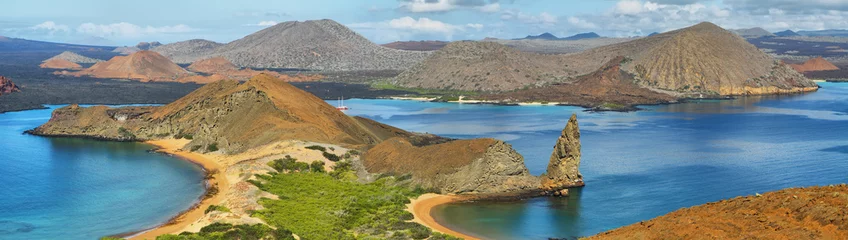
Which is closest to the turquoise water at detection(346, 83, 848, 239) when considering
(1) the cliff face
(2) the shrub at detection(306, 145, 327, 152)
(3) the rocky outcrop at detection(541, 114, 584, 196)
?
(3) the rocky outcrop at detection(541, 114, 584, 196)

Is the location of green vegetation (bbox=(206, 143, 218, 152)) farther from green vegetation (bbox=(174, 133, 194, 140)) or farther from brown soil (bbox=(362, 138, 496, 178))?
brown soil (bbox=(362, 138, 496, 178))

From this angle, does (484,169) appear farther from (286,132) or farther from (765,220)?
(765,220)

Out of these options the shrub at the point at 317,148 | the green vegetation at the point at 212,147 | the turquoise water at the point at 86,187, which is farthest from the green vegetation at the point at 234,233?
the green vegetation at the point at 212,147

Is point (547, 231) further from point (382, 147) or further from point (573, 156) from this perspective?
point (382, 147)

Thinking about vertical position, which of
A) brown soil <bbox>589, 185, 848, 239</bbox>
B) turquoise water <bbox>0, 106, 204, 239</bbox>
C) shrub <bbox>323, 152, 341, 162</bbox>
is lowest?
turquoise water <bbox>0, 106, 204, 239</bbox>

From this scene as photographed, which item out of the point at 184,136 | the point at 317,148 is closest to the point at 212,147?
the point at 184,136
